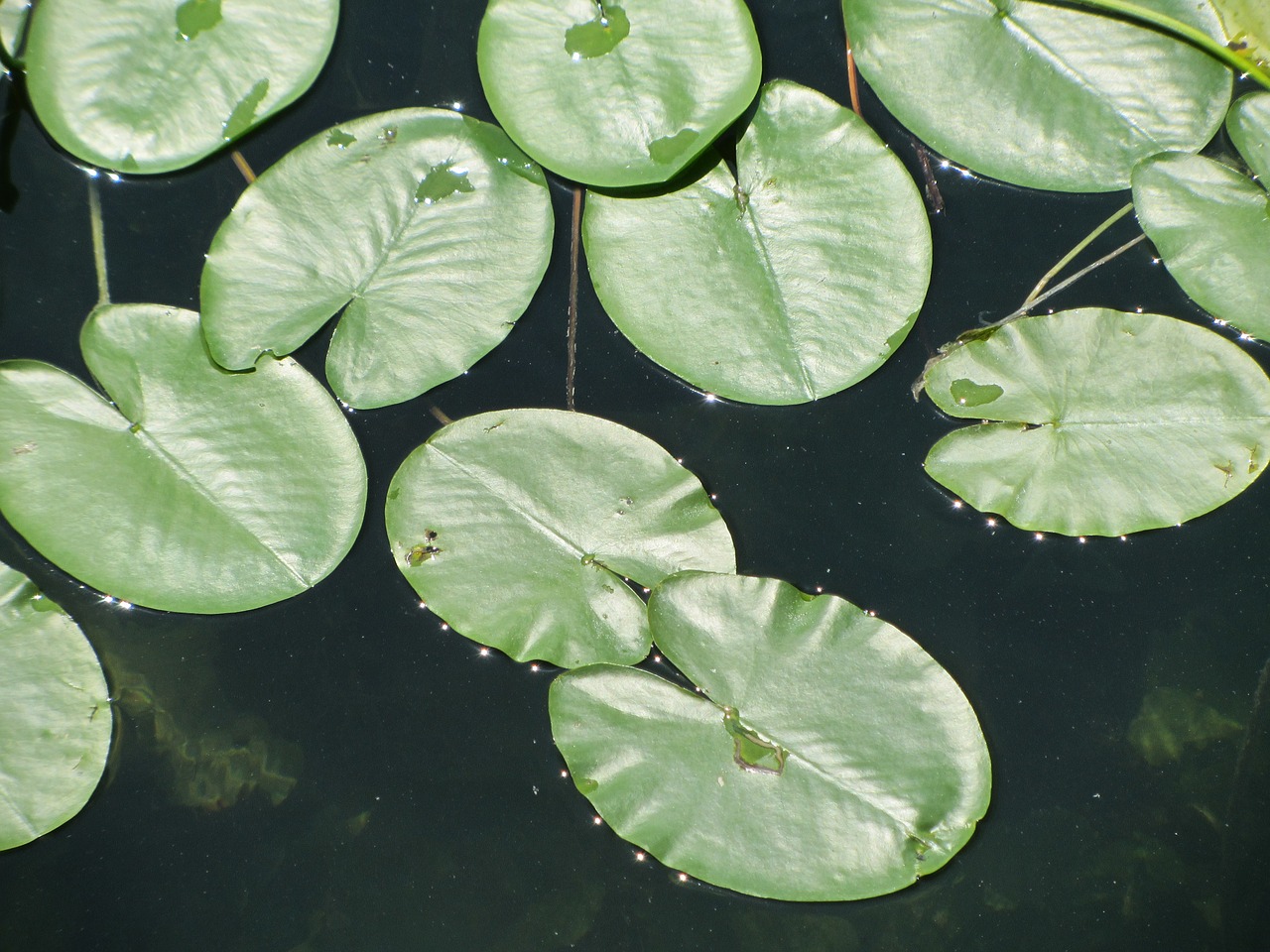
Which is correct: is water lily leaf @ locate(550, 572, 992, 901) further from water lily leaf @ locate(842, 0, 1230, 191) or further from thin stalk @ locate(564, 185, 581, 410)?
water lily leaf @ locate(842, 0, 1230, 191)

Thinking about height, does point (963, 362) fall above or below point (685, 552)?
above

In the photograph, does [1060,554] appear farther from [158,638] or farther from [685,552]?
[158,638]

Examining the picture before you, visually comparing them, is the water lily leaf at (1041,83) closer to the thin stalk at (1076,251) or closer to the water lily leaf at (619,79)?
the thin stalk at (1076,251)

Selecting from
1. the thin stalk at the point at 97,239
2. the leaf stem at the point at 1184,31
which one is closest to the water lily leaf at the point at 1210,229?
the leaf stem at the point at 1184,31

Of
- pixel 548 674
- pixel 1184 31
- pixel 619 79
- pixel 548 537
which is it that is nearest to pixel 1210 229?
pixel 1184 31

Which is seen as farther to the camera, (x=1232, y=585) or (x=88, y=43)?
(x=1232, y=585)

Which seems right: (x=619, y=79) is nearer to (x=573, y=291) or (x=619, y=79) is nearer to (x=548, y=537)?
(x=573, y=291)

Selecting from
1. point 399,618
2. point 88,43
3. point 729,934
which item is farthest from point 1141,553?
point 88,43
